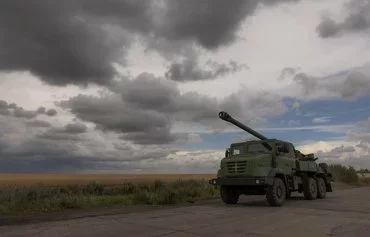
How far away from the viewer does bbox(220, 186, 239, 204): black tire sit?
20.1 metres

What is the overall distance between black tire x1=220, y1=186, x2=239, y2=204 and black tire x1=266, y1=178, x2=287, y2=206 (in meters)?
2.07

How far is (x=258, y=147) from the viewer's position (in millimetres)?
19906

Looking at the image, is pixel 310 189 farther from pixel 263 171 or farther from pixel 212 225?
pixel 212 225

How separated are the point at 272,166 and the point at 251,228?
7.25 metres

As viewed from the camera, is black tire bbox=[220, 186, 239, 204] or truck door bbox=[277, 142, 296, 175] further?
black tire bbox=[220, 186, 239, 204]

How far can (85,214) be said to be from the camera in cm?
1580

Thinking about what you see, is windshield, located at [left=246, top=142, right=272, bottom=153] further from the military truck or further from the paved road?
the paved road

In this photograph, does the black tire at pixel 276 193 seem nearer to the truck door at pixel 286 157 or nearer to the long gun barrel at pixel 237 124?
the truck door at pixel 286 157

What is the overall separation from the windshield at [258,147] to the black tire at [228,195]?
1.91 meters

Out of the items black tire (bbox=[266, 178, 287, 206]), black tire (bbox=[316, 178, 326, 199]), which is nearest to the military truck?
black tire (bbox=[266, 178, 287, 206])

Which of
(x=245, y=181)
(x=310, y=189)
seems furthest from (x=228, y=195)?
(x=310, y=189)

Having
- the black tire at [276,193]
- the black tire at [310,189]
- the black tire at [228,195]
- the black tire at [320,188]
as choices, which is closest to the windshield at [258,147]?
the black tire at [276,193]

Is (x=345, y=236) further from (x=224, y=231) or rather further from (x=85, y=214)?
(x=85, y=214)

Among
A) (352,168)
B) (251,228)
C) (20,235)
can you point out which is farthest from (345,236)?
(352,168)
